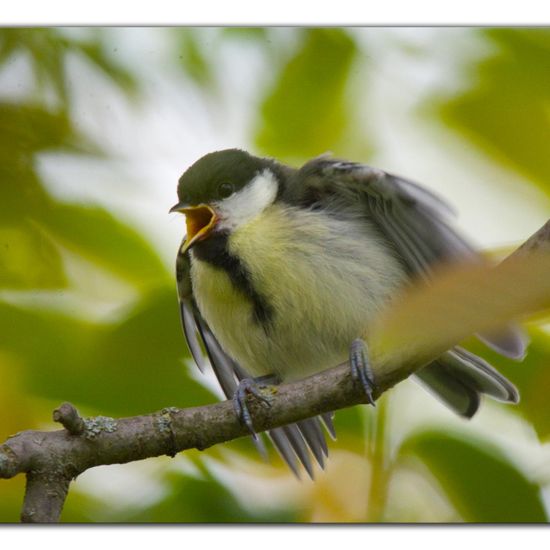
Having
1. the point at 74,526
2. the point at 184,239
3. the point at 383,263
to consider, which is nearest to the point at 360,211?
the point at 383,263

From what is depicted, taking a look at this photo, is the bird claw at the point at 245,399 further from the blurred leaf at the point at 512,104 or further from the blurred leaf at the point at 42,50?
the blurred leaf at the point at 42,50

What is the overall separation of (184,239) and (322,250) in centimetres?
33

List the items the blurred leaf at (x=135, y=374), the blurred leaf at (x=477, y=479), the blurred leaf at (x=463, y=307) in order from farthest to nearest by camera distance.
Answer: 1. the blurred leaf at (x=135, y=374)
2. the blurred leaf at (x=477, y=479)
3. the blurred leaf at (x=463, y=307)

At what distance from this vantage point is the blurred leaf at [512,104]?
186 centimetres

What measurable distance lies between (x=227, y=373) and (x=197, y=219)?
1.28ft

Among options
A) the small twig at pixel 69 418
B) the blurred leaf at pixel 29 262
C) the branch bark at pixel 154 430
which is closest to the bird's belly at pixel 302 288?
the branch bark at pixel 154 430

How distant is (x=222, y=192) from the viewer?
1825 mm

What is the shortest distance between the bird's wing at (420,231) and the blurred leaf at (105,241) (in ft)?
1.21

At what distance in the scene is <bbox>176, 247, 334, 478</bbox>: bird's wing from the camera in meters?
1.85
